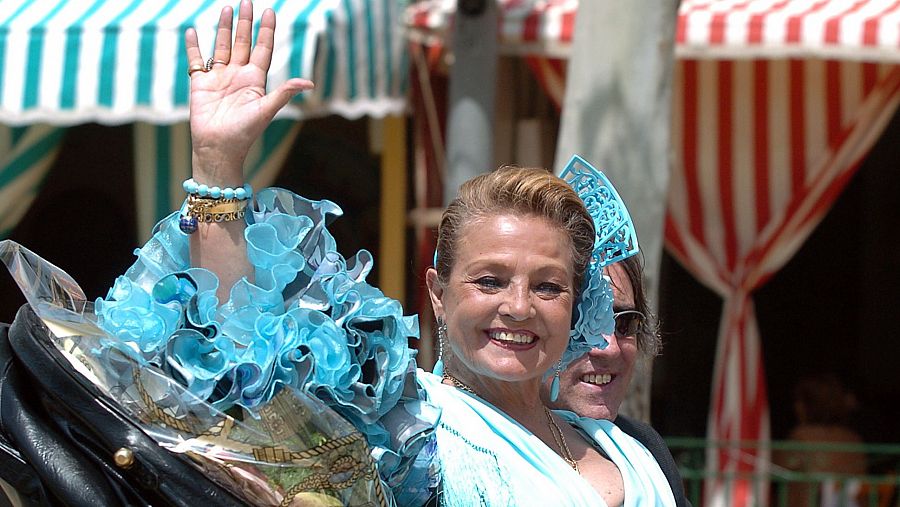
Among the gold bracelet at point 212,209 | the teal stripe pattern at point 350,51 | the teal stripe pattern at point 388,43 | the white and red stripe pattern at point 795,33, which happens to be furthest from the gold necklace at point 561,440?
the teal stripe pattern at point 388,43

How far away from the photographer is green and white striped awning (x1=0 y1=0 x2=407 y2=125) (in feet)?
17.0

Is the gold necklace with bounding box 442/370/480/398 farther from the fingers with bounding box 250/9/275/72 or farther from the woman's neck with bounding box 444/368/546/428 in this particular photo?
the fingers with bounding box 250/9/275/72

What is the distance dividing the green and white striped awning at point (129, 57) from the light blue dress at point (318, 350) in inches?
125

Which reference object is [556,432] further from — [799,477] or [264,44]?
[799,477]

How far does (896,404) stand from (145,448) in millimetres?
6743

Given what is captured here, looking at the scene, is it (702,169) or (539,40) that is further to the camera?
(702,169)

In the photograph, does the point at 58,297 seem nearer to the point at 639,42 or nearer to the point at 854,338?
the point at 639,42

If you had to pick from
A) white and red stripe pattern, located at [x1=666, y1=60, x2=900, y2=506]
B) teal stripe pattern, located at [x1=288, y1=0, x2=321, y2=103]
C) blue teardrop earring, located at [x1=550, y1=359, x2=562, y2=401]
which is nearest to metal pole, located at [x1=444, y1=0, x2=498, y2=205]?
teal stripe pattern, located at [x1=288, y1=0, x2=321, y2=103]

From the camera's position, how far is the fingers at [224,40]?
6.65ft

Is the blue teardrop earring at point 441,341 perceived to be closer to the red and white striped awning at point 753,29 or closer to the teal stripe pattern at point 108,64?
the teal stripe pattern at point 108,64

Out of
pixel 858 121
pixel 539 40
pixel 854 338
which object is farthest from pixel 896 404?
pixel 539 40

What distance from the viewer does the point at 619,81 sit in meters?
4.00

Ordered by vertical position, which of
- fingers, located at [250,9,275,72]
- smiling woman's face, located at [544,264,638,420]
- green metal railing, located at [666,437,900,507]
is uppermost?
fingers, located at [250,9,275,72]

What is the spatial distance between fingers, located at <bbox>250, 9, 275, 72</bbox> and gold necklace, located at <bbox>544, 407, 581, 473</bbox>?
0.83m
